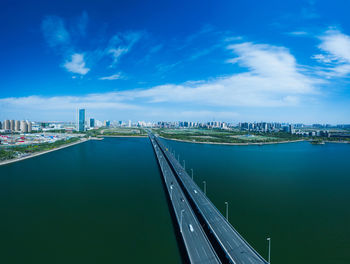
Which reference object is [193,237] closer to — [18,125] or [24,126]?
[24,126]

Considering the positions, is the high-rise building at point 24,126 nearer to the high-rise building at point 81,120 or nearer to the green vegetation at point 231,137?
the high-rise building at point 81,120

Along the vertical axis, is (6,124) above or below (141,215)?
above

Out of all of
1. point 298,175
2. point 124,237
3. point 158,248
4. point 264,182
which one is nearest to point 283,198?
point 264,182

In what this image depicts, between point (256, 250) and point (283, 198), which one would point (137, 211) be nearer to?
point (256, 250)

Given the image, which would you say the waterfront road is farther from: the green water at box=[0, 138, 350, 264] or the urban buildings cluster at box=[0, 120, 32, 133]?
the urban buildings cluster at box=[0, 120, 32, 133]

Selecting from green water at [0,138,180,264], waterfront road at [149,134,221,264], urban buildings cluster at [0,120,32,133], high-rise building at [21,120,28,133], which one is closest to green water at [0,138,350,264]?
green water at [0,138,180,264]

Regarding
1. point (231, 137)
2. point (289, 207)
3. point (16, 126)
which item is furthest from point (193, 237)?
point (16, 126)
